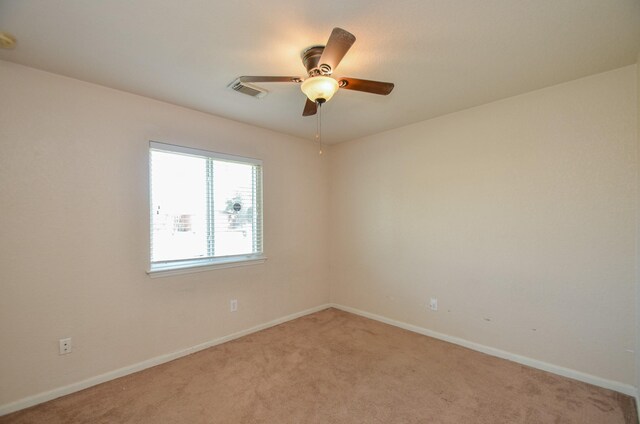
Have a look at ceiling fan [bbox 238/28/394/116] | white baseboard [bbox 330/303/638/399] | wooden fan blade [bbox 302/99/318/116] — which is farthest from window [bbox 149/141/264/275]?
white baseboard [bbox 330/303/638/399]

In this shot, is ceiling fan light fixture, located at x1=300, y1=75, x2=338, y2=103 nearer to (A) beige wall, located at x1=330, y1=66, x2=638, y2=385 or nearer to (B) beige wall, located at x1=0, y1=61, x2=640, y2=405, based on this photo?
(B) beige wall, located at x1=0, y1=61, x2=640, y2=405

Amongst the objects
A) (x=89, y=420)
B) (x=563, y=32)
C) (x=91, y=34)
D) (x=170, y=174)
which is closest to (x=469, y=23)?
(x=563, y=32)

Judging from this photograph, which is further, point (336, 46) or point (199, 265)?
point (199, 265)

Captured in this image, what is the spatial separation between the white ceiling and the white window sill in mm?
1603

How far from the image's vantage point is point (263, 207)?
140 inches

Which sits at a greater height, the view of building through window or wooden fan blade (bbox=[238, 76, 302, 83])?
wooden fan blade (bbox=[238, 76, 302, 83])

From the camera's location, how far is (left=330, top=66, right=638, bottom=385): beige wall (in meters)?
2.23

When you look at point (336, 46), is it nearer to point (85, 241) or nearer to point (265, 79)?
point (265, 79)

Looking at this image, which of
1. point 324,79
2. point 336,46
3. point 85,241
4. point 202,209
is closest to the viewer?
point 336,46

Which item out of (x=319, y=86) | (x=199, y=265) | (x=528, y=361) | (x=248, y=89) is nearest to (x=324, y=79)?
(x=319, y=86)

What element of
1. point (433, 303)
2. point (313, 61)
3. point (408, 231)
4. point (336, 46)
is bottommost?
point (433, 303)

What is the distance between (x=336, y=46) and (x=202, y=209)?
2199mm

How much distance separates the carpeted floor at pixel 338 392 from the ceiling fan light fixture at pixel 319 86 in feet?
7.04

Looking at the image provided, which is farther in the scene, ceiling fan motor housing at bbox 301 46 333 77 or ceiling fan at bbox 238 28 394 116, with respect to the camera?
ceiling fan motor housing at bbox 301 46 333 77
